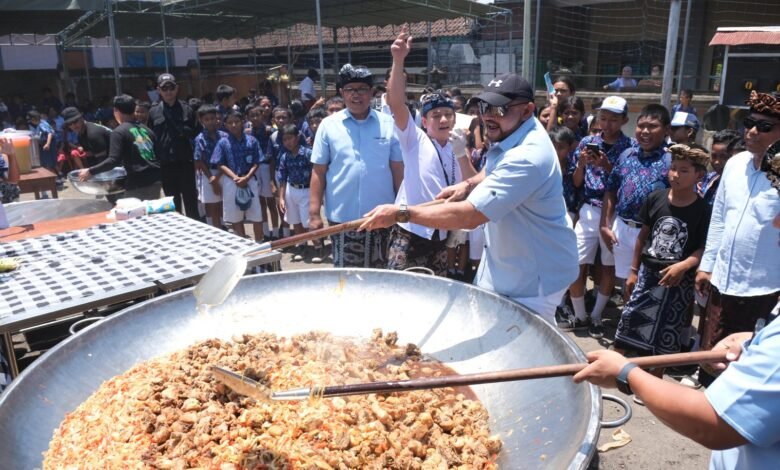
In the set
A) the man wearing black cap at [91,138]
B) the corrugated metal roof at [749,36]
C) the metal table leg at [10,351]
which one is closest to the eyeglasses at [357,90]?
the metal table leg at [10,351]

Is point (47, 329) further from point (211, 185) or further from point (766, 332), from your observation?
point (766, 332)

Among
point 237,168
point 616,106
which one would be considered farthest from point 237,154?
point 616,106

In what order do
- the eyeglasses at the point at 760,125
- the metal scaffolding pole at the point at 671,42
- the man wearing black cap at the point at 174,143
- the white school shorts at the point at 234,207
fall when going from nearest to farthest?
1. the eyeglasses at the point at 760,125
2. the metal scaffolding pole at the point at 671,42
3. the man wearing black cap at the point at 174,143
4. the white school shorts at the point at 234,207

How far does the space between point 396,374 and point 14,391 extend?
128 centimetres

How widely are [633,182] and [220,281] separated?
114 inches

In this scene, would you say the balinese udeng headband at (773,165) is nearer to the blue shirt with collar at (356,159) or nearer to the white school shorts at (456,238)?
the blue shirt with collar at (356,159)

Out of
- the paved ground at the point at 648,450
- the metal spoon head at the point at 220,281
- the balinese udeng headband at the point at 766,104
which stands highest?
the balinese udeng headband at the point at 766,104

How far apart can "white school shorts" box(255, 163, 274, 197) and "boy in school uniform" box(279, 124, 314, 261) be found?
1.91ft

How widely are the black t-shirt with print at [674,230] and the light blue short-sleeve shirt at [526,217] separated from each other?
1.32 metres

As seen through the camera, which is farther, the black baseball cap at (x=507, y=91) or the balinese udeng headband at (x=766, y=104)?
the balinese udeng headband at (x=766, y=104)

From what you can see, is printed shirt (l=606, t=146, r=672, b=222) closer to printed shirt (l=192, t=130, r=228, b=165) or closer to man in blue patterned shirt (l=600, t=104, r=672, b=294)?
man in blue patterned shirt (l=600, t=104, r=672, b=294)

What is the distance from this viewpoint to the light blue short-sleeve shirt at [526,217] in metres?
2.14

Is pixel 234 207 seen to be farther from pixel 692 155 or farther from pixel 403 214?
pixel 692 155

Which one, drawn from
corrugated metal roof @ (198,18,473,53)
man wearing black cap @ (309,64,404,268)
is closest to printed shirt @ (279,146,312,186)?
man wearing black cap @ (309,64,404,268)
